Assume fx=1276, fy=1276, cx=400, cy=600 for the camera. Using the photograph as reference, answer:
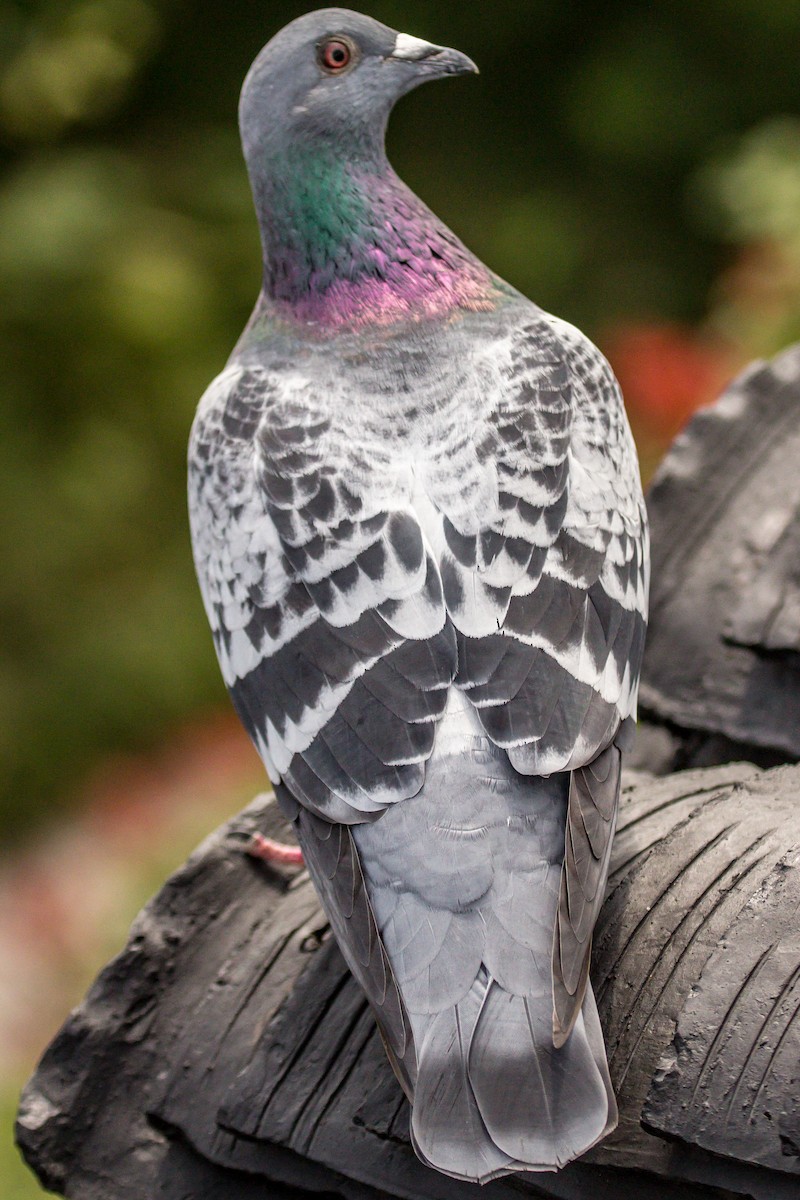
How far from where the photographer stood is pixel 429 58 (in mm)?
2633

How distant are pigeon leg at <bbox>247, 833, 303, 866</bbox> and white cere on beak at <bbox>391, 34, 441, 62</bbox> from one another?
5.28ft

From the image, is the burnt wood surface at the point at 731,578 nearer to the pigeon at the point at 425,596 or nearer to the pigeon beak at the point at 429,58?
the pigeon at the point at 425,596

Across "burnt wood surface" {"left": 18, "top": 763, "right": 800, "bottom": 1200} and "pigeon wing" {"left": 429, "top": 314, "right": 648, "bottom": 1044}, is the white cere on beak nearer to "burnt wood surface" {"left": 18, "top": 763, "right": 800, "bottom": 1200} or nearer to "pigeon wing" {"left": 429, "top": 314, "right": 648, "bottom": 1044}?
"pigeon wing" {"left": 429, "top": 314, "right": 648, "bottom": 1044}

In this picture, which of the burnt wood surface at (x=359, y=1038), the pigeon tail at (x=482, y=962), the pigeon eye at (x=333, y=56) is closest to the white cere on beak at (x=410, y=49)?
the pigeon eye at (x=333, y=56)

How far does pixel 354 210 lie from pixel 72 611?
442 cm

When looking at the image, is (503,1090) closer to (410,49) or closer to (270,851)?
(270,851)

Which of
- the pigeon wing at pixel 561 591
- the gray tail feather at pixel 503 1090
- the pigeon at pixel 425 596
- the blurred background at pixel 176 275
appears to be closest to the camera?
the gray tail feather at pixel 503 1090

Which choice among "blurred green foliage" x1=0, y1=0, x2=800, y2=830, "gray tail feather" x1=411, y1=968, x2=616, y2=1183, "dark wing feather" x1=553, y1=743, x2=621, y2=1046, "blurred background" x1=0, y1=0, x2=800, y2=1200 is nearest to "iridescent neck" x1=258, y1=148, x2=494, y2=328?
"dark wing feather" x1=553, y1=743, x2=621, y2=1046

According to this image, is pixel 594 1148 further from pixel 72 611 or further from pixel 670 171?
pixel 670 171

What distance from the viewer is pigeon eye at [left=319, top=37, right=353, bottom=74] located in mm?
2537

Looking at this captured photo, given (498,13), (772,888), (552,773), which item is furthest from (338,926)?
(498,13)

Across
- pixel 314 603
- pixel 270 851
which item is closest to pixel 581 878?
pixel 314 603

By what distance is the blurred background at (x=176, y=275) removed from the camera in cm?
580

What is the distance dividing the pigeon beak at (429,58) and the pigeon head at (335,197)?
7cm
